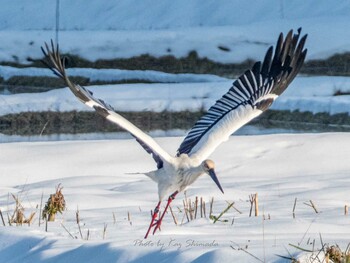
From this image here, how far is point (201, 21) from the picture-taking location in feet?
83.3

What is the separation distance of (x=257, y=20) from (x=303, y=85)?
4.74 m

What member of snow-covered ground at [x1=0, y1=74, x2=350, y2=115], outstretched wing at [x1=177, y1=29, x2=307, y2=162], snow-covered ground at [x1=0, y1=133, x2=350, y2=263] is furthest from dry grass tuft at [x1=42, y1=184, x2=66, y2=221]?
snow-covered ground at [x1=0, y1=74, x2=350, y2=115]

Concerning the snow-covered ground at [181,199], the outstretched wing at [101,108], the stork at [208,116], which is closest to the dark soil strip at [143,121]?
the snow-covered ground at [181,199]

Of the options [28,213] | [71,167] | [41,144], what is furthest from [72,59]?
[28,213]

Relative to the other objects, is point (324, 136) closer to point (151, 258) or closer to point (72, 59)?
point (151, 258)

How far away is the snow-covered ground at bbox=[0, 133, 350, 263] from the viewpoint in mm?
5402

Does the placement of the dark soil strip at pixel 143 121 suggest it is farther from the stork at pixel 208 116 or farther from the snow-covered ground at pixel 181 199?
the stork at pixel 208 116

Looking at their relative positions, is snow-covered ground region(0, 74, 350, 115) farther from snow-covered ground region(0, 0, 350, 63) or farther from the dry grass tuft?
the dry grass tuft

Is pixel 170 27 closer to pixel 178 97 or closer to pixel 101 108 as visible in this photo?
pixel 178 97

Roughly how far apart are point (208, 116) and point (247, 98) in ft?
0.87

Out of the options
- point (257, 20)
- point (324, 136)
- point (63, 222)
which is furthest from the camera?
point (257, 20)

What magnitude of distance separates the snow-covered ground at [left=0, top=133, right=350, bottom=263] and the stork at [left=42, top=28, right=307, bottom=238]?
24 cm

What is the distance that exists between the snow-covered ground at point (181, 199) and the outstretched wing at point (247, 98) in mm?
390

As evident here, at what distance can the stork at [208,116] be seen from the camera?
6.84 metres
